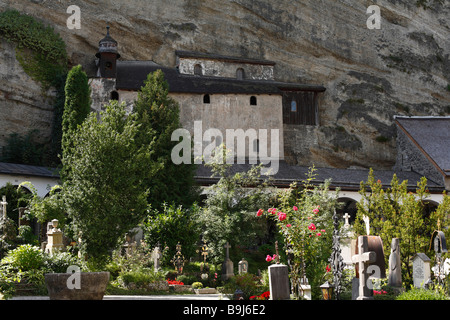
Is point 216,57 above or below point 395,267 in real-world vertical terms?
above

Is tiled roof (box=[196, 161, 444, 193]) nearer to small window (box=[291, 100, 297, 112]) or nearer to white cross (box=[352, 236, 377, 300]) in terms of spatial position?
small window (box=[291, 100, 297, 112])

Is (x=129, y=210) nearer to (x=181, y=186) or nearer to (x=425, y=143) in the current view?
(x=181, y=186)

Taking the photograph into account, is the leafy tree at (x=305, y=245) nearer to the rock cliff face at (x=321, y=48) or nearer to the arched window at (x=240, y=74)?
the rock cliff face at (x=321, y=48)

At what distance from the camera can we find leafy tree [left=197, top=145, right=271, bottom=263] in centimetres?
2573

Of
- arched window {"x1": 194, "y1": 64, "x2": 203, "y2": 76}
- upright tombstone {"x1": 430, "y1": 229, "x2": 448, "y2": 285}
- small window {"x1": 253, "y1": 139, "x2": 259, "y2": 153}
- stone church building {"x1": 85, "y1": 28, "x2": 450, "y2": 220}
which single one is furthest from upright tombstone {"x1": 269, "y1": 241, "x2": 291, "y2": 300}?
arched window {"x1": 194, "y1": 64, "x2": 203, "y2": 76}

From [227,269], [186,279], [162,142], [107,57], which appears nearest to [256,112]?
[107,57]

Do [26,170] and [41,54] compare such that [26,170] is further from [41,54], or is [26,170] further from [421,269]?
[421,269]

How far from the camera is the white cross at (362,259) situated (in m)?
14.6

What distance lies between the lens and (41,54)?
130 feet

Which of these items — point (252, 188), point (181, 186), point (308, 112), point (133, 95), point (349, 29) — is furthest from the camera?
point (349, 29)

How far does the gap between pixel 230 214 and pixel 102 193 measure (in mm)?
9005

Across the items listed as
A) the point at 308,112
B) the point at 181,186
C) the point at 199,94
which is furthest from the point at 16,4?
the point at 308,112

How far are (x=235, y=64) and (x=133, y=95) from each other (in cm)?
919

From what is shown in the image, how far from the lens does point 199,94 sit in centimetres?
4025
